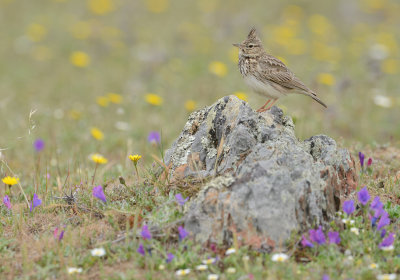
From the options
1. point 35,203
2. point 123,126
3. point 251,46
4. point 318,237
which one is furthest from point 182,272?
point 123,126

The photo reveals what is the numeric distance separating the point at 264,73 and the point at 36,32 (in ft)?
34.3

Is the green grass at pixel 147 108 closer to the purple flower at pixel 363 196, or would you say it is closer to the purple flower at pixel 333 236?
the purple flower at pixel 333 236

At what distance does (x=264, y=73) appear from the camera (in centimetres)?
649

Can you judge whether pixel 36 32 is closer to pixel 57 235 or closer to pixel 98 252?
pixel 57 235

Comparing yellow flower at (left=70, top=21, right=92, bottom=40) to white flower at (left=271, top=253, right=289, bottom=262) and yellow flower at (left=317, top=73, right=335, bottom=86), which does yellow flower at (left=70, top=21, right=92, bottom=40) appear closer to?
yellow flower at (left=317, top=73, right=335, bottom=86)

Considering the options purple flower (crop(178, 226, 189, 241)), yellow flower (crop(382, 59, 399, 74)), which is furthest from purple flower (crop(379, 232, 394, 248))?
yellow flower (crop(382, 59, 399, 74))

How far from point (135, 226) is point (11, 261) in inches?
37.6

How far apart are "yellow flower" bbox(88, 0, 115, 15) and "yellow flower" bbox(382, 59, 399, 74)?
8.72 meters

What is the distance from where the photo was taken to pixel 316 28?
16328 mm

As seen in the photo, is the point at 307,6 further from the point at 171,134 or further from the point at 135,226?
the point at 135,226

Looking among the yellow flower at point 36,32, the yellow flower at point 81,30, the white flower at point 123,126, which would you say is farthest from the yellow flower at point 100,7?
the white flower at point 123,126

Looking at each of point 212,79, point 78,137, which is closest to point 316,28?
point 212,79

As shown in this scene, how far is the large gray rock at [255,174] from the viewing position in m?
3.96

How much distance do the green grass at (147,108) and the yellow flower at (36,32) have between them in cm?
6
